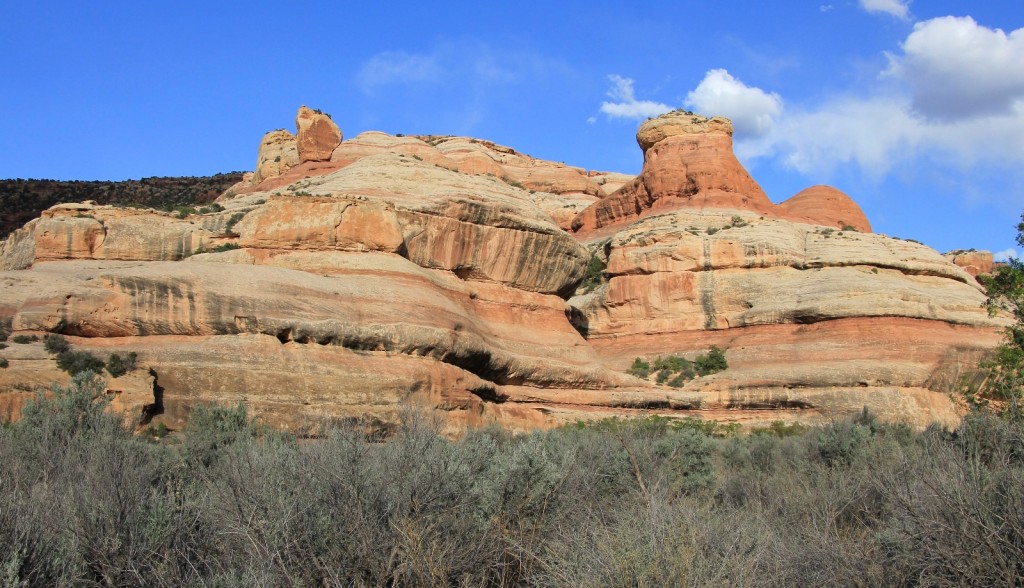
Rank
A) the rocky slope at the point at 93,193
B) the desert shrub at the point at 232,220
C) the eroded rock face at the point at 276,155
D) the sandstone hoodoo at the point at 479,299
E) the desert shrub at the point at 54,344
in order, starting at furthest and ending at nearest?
the rocky slope at the point at 93,193
the eroded rock face at the point at 276,155
the desert shrub at the point at 232,220
the sandstone hoodoo at the point at 479,299
the desert shrub at the point at 54,344

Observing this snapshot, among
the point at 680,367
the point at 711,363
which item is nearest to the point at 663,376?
the point at 680,367

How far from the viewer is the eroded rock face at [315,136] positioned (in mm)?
48031

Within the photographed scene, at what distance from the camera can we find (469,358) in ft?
92.1

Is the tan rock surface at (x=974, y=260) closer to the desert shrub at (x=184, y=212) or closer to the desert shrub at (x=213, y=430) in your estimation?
the desert shrub at (x=184, y=212)

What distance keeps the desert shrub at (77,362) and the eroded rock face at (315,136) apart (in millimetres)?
27969

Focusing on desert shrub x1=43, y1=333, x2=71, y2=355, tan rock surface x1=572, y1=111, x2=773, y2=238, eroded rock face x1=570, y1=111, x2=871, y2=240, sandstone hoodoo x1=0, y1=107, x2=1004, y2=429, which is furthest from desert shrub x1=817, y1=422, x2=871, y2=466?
tan rock surface x1=572, y1=111, x2=773, y2=238

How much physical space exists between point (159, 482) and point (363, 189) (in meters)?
21.9

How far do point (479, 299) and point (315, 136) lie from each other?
21.0 metres

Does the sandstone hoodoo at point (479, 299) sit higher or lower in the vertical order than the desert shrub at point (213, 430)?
higher

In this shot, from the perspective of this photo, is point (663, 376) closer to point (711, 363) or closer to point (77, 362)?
point (711, 363)

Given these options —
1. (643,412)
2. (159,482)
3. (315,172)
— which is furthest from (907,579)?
(315,172)

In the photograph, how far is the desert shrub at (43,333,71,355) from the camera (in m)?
21.2

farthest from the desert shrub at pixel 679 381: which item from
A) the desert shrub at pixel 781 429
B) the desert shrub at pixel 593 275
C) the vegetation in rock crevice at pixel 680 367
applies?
the desert shrub at pixel 593 275

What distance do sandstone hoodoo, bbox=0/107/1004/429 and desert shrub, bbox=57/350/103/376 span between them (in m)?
0.34
